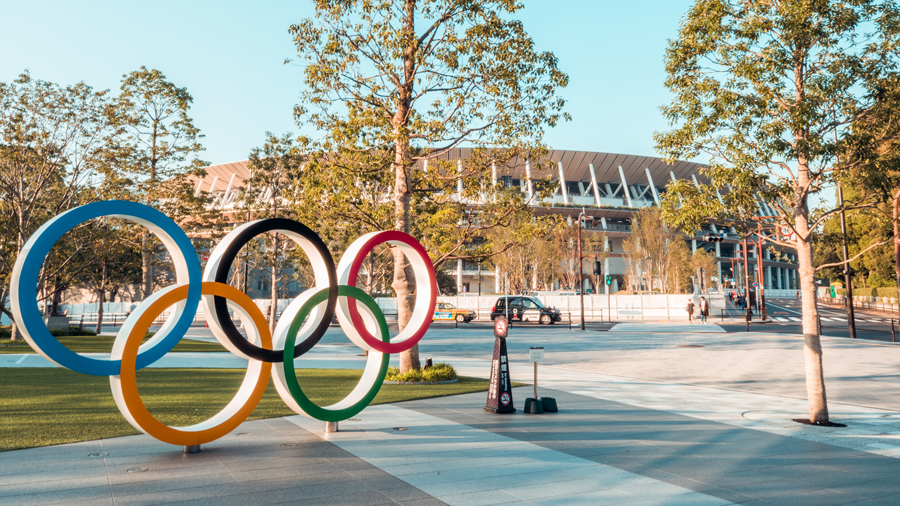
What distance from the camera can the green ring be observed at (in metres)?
7.39

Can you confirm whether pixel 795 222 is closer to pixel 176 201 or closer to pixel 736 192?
pixel 736 192

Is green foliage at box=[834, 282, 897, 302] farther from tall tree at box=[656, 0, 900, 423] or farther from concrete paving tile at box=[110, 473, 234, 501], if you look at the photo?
concrete paving tile at box=[110, 473, 234, 501]

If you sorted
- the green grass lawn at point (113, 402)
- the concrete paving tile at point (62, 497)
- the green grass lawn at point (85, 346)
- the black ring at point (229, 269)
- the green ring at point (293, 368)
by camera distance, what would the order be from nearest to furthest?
1. the concrete paving tile at point (62, 497)
2. the black ring at point (229, 269)
3. the green ring at point (293, 368)
4. the green grass lawn at point (113, 402)
5. the green grass lawn at point (85, 346)

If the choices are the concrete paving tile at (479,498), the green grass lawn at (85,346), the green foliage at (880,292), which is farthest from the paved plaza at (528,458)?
the green foliage at (880,292)

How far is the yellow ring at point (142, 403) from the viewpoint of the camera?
617cm

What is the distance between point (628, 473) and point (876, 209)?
25.6 ft

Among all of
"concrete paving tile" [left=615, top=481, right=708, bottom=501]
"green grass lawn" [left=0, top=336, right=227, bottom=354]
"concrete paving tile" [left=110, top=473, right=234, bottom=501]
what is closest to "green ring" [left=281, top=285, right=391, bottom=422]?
"concrete paving tile" [left=110, top=473, right=234, bottom=501]

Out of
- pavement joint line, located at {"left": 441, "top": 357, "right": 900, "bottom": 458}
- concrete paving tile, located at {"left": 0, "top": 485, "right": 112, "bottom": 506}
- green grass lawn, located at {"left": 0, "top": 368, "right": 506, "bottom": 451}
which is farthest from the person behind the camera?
pavement joint line, located at {"left": 441, "top": 357, "right": 900, "bottom": 458}

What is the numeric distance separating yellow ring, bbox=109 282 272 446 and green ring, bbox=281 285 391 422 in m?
0.27

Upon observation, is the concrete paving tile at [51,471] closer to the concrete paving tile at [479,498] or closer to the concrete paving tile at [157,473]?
the concrete paving tile at [157,473]

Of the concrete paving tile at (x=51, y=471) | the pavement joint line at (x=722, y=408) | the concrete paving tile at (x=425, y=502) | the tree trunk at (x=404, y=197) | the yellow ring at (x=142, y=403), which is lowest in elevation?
the pavement joint line at (x=722, y=408)

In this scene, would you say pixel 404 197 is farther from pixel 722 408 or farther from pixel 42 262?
pixel 42 262

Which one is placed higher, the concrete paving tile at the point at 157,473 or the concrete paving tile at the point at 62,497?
the concrete paving tile at the point at 62,497

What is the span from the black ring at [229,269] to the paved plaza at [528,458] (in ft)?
3.69
